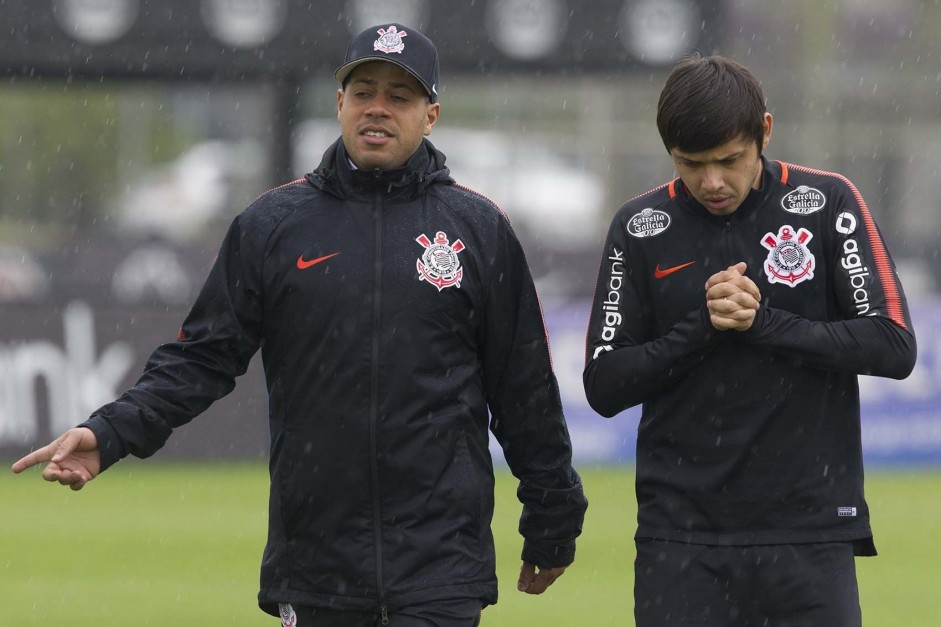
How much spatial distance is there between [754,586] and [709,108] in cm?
122

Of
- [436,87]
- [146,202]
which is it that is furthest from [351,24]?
[146,202]

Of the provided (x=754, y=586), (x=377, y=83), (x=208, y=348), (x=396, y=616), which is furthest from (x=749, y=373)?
(x=208, y=348)

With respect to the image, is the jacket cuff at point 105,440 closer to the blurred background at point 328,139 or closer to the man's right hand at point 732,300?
the man's right hand at point 732,300

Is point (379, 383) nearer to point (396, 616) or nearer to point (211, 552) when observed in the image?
point (396, 616)

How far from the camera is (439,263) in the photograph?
4.47 m

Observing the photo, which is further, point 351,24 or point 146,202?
point 146,202

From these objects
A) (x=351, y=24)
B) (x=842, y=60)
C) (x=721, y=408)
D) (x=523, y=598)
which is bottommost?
(x=523, y=598)

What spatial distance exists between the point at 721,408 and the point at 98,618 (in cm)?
500

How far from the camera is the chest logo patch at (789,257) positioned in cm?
435

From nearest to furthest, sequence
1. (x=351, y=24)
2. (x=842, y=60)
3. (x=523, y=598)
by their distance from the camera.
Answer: (x=523, y=598), (x=351, y=24), (x=842, y=60)

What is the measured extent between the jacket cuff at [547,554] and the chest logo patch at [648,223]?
0.89 metres

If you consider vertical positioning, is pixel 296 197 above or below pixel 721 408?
above

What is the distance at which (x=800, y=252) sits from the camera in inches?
171

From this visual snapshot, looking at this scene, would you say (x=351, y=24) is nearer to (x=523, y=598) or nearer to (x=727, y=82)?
(x=523, y=598)
